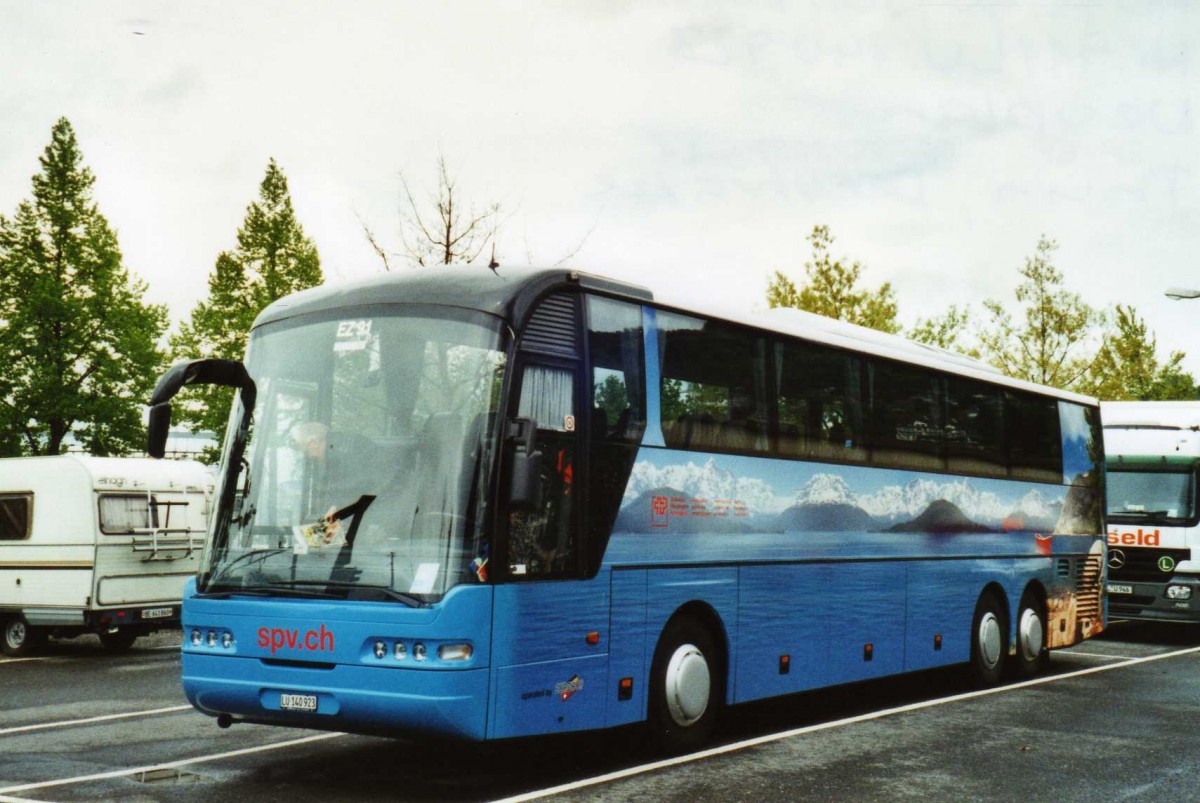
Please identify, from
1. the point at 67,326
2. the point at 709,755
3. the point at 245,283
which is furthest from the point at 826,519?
the point at 245,283

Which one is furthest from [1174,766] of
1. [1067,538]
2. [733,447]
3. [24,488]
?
[24,488]

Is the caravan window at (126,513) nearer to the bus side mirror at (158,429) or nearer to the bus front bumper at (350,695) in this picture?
the bus front bumper at (350,695)

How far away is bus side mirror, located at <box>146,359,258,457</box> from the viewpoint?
8.57 m

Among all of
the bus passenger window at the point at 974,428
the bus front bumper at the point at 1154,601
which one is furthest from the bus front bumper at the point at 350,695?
the bus front bumper at the point at 1154,601

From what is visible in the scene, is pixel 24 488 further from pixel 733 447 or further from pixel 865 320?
pixel 865 320

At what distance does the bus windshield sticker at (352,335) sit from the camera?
354 inches

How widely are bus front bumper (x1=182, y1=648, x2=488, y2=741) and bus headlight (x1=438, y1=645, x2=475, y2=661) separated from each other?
0.26ft

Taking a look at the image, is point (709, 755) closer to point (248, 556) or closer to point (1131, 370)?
point (248, 556)

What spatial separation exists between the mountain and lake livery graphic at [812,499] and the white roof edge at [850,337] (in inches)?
44.1

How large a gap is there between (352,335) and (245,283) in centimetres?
4897

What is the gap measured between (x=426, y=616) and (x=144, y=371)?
41100 millimetres

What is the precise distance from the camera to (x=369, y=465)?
8.51m

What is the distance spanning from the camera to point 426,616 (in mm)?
8039

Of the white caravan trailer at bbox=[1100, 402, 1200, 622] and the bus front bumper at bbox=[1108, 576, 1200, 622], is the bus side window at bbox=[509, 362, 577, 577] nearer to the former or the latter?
the white caravan trailer at bbox=[1100, 402, 1200, 622]
